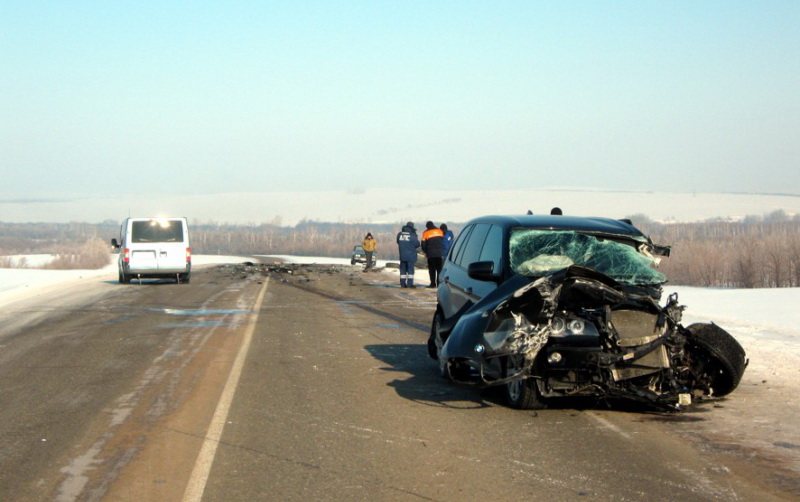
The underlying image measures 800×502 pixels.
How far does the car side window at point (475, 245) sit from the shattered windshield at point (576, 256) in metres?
0.86

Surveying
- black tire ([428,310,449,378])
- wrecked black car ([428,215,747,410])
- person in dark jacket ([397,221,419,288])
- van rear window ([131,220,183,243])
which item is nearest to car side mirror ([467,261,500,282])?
wrecked black car ([428,215,747,410])

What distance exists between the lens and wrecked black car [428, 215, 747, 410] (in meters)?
8.02

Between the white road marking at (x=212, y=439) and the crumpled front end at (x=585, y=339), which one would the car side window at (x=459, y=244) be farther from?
the crumpled front end at (x=585, y=339)

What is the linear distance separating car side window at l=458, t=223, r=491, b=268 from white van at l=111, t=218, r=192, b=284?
2102 centimetres

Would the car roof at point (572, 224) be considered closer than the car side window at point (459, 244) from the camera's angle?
Yes

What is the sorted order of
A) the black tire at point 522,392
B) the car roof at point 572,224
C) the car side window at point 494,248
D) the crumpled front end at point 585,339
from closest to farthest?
1. the crumpled front end at point 585,339
2. the black tire at point 522,392
3. the car side window at point 494,248
4. the car roof at point 572,224

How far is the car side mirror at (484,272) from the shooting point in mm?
9227

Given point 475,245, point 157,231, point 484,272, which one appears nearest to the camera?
point 484,272

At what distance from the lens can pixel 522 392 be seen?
27.8ft

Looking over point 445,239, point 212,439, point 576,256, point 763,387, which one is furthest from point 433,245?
point 212,439

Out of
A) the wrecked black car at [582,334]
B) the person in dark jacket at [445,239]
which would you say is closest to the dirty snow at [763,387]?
the wrecked black car at [582,334]

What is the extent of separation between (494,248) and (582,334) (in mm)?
2071

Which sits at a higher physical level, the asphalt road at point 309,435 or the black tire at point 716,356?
the black tire at point 716,356

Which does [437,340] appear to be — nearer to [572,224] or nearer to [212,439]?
[572,224]
